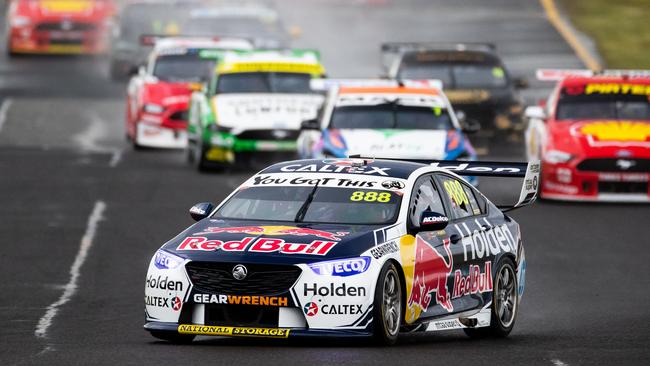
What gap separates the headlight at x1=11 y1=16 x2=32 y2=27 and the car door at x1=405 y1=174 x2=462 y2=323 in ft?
96.1

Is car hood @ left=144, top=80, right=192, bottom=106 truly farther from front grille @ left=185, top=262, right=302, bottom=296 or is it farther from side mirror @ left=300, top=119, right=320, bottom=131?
front grille @ left=185, top=262, right=302, bottom=296

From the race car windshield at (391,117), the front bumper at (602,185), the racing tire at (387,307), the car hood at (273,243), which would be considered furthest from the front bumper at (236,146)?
the racing tire at (387,307)

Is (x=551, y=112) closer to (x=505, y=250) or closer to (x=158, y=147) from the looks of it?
(x=158, y=147)

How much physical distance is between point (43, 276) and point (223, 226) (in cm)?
477

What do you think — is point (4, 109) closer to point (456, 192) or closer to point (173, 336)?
point (456, 192)

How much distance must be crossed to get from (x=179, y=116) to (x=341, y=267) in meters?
17.5

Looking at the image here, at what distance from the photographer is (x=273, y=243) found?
11.8m

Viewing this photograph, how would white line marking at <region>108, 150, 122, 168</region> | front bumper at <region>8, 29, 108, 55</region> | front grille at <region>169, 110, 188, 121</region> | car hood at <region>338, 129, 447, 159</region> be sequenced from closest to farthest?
car hood at <region>338, 129, 447, 159</region>, white line marking at <region>108, 150, 122, 168</region>, front grille at <region>169, 110, 188, 121</region>, front bumper at <region>8, 29, 108, 55</region>

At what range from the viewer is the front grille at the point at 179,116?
94.6 ft

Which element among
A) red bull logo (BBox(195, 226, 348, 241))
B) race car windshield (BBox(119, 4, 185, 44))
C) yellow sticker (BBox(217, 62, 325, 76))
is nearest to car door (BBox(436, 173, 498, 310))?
red bull logo (BBox(195, 226, 348, 241))

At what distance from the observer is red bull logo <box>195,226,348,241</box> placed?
1203cm

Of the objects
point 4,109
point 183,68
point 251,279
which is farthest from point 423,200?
point 4,109

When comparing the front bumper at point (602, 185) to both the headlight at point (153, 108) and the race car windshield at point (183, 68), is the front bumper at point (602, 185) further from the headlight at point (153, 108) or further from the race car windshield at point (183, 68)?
the race car windshield at point (183, 68)

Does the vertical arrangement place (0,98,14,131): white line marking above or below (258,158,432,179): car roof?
below
